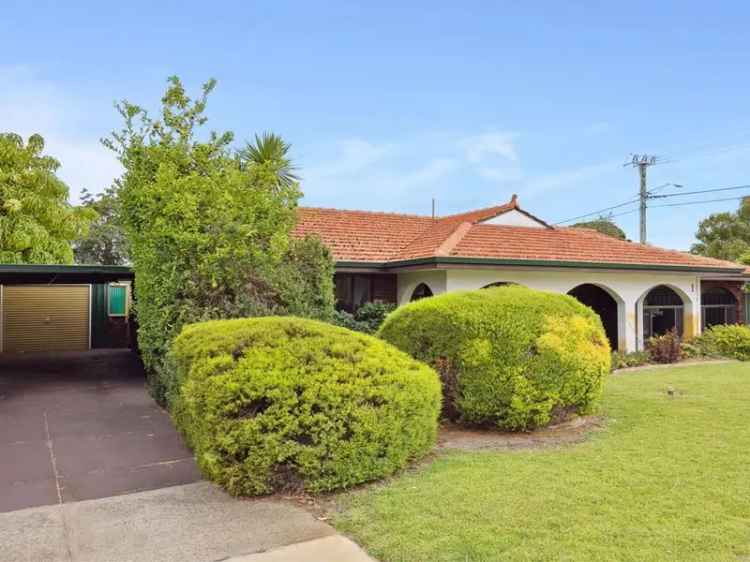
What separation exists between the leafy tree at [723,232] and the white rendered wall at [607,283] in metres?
25.9

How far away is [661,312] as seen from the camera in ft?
55.8

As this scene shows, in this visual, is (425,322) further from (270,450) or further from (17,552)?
(17,552)

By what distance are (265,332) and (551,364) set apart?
372 cm

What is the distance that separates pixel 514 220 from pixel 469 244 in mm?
3433

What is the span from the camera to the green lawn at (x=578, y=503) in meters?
3.79

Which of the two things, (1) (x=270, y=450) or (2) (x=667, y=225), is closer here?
(1) (x=270, y=450)

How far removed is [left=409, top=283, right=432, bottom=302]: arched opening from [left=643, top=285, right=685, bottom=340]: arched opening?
7.37 m

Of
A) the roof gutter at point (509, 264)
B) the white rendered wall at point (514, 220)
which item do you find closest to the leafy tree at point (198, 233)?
the roof gutter at point (509, 264)

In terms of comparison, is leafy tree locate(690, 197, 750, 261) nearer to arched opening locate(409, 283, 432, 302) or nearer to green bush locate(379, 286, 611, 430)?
arched opening locate(409, 283, 432, 302)

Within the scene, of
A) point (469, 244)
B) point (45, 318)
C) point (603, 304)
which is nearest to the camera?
point (469, 244)

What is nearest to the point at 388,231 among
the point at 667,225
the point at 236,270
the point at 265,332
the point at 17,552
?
the point at 236,270

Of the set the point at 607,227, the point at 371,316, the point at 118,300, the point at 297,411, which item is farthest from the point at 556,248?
the point at 607,227

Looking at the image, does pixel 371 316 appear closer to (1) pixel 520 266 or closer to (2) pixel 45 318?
(1) pixel 520 266

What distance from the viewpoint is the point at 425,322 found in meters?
7.58
